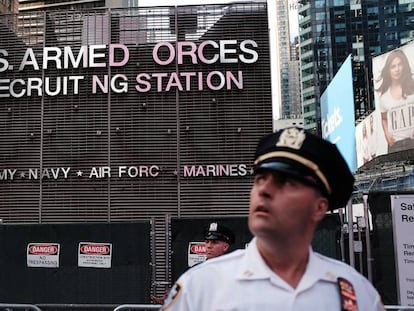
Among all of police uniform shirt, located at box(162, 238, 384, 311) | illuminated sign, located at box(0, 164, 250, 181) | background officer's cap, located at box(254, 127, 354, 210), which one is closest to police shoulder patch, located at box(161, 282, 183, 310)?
police uniform shirt, located at box(162, 238, 384, 311)

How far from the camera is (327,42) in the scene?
10262 cm

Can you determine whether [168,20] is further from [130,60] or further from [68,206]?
[68,206]

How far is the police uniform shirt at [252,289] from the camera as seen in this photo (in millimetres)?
1464

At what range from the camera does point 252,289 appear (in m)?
1.48

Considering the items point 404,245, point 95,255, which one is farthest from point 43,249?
point 404,245

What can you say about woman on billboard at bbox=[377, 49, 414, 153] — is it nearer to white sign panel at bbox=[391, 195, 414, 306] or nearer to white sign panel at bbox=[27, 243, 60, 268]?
white sign panel at bbox=[391, 195, 414, 306]

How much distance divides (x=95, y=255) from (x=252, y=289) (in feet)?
24.8

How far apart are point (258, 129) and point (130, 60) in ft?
Answer: 14.6

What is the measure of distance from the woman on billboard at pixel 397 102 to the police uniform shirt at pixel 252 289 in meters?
31.0

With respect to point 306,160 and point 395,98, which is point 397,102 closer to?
point 395,98

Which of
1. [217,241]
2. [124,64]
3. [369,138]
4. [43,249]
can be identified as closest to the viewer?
[217,241]

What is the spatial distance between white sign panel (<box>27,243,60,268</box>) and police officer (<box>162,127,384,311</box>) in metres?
7.68

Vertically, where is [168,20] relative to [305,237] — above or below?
above

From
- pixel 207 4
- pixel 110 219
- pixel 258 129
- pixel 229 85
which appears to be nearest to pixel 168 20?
pixel 207 4
